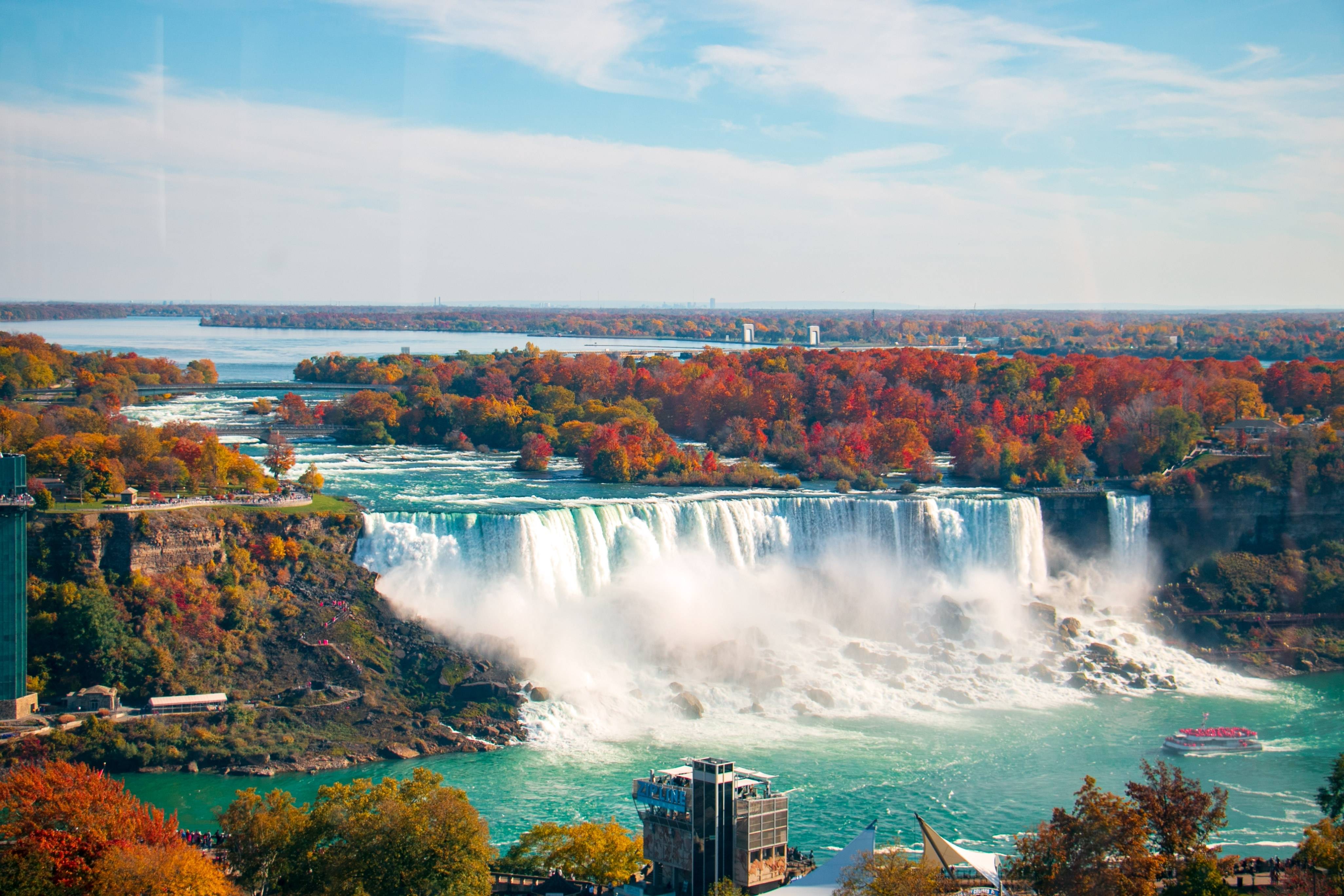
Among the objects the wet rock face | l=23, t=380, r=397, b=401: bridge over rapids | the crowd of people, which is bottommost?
the wet rock face

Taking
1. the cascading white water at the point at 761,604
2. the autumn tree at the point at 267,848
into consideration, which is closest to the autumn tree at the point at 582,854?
the autumn tree at the point at 267,848

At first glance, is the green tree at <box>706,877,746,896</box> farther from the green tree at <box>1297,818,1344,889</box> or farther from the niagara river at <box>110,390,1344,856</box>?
the green tree at <box>1297,818,1344,889</box>

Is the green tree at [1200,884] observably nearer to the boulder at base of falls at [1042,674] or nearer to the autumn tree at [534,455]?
the boulder at base of falls at [1042,674]

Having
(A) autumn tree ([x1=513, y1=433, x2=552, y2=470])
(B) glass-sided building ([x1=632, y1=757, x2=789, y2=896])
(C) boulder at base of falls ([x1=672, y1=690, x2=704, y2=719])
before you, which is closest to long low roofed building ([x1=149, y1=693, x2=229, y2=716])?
(C) boulder at base of falls ([x1=672, y1=690, x2=704, y2=719])

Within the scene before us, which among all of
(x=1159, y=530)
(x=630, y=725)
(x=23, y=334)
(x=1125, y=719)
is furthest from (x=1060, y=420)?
(x=23, y=334)

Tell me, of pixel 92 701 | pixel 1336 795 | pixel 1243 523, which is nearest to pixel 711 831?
pixel 1336 795

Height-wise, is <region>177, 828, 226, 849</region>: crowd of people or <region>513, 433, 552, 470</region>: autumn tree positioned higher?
<region>513, 433, 552, 470</region>: autumn tree

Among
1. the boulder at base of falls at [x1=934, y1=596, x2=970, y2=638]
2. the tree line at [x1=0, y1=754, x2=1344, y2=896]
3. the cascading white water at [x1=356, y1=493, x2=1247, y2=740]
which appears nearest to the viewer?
the tree line at [x1=0, y1=754, x2=1344, y2=896]
